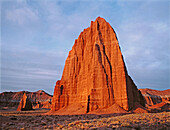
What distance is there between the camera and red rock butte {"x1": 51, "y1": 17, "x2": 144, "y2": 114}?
36.3 meters

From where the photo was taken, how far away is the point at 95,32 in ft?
157

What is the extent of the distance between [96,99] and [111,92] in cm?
442

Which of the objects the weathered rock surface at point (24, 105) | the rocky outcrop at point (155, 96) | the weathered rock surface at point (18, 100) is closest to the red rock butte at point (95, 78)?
the weathered rock surface at point (24, 105)

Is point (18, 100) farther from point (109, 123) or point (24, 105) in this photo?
point (109, 123)

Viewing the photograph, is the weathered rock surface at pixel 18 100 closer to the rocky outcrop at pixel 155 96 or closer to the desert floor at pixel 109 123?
the rocky outcrop at pixel 155 96

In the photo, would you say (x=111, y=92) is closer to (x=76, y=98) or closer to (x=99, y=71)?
(x=99, y=71)

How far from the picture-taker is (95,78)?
1533 inches

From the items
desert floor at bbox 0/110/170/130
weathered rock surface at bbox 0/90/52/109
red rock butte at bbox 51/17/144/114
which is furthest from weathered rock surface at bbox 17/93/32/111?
desert floor at bbox 0/110/170/130

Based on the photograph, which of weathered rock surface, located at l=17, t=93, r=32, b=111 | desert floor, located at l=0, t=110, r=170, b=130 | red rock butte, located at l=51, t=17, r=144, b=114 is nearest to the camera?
desert floor, located at l=0, t=110, r=170, b=130

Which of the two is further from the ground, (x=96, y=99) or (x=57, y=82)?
(x=57, y=82)

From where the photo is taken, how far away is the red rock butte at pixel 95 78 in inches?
1431

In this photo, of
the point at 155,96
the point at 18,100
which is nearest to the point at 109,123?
the point at 155,96

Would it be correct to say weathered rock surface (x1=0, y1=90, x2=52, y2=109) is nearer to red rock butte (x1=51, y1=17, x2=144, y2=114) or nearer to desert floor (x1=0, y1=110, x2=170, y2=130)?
red rock butte (x1=51, y1=17, x2=144, y2=114)

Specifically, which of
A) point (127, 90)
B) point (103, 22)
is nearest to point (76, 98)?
point (127, 90)
